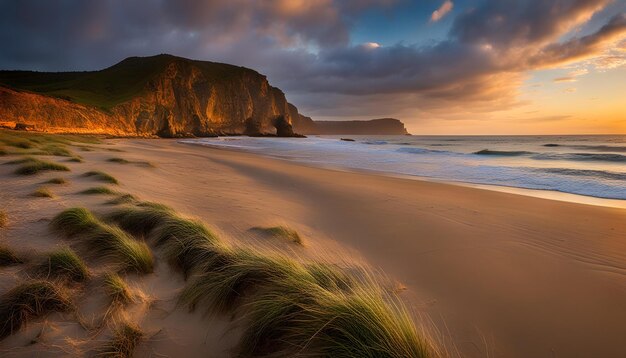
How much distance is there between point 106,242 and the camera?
3.02 m

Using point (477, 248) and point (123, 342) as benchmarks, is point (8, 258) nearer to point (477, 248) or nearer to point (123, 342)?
point (123, 342)

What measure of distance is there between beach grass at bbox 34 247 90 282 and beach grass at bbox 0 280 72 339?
25 cm

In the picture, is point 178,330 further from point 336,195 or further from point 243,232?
point 336,195

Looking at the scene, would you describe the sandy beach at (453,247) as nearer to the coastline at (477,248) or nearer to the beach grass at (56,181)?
the coastline at (477,248)

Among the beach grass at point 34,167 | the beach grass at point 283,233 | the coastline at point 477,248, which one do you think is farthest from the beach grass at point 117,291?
the beach grass at point 34,167

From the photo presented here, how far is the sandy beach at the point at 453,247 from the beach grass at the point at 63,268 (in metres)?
0.25

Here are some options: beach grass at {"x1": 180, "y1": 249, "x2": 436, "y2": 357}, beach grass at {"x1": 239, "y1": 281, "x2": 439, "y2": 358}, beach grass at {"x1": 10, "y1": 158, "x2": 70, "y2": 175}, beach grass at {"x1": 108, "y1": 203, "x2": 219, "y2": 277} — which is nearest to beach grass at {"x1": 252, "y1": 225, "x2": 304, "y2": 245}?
beach grass at {"x1": 108, "y1": 203, "x2": 219, "y2": 277}

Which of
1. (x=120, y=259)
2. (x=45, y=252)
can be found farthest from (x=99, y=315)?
(x=45, y=252)

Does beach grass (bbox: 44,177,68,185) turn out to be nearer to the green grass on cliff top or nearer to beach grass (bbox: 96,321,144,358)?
beach grass (bbox: 96,321,144,358)

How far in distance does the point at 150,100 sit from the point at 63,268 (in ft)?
233

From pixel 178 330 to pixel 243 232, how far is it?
2.42 meters

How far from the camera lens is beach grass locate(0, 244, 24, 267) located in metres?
2.53

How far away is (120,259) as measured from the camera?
2777 mm

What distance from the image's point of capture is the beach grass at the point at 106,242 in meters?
2.76
